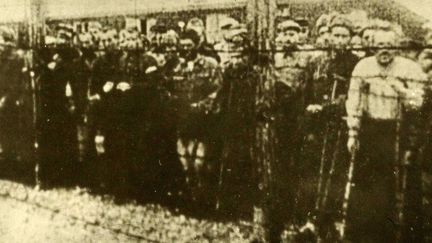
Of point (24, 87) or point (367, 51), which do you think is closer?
point (367, 51)

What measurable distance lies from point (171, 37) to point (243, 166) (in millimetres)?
1184

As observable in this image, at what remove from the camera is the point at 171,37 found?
3715 mm

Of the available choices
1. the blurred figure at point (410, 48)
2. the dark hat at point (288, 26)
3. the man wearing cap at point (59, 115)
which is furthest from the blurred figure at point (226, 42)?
the man wearing cap at point (59, 115)

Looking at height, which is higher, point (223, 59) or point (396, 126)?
point (223, 59)

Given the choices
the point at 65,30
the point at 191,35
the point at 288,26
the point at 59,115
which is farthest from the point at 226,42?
the point at 59,115

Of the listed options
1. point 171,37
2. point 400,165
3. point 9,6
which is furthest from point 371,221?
point 9,6

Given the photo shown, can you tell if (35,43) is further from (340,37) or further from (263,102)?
(340,37)

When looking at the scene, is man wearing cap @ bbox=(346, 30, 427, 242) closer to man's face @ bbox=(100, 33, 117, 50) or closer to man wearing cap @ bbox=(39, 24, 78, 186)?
man's face @ bbox=(100, 33, 117, 50)

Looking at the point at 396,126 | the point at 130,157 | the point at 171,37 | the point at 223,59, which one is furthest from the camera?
the point at 130,157

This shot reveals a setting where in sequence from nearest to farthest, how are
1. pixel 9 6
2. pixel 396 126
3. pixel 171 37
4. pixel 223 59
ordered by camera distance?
pixel 396 126 → pixel 223 59 → pixel 171 37 → pixel 9 6

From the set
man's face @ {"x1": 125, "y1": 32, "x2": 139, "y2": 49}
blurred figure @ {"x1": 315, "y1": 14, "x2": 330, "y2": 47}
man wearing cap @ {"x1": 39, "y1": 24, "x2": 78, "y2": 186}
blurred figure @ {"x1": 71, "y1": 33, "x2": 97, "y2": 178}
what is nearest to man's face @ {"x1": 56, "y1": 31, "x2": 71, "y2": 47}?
man wearing cap @ {"x1": 39, "y1": 24, "x2": 78, "y2": 186}

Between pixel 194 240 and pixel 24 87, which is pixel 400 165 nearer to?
pixel 194 240

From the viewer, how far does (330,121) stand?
3.09 meters

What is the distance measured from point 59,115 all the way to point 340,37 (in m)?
2.72
